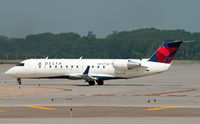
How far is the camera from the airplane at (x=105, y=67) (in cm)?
6397

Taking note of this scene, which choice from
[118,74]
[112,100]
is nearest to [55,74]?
[118,74]

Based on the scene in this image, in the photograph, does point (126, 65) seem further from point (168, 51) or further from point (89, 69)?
point (168, 51)

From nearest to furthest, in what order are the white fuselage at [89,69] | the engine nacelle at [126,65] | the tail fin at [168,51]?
1. the engine nacelle at [126,65]
2. the tail fin at [168,51]
3. the white fuselage at [89,69]

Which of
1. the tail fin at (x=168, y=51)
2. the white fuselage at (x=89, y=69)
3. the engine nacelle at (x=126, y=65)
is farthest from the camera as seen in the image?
the white fuselage at (x=89, y=69)

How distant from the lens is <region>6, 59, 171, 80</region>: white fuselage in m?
64.1

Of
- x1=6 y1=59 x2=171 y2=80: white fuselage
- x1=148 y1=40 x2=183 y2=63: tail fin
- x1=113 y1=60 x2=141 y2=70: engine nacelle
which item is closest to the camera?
x1=113 y1=60 x2=141 y2=70: engine nacelle

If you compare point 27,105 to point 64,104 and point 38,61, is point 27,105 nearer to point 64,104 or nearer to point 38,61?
point 64,104

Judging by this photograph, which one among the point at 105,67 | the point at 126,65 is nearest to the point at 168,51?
the point at 126,65

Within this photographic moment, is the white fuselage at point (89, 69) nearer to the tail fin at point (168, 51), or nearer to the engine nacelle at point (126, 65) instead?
the engine nacelle at point (126, 65)

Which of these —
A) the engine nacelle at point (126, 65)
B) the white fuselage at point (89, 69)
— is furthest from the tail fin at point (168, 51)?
the engine nacelle at point (126, 65)

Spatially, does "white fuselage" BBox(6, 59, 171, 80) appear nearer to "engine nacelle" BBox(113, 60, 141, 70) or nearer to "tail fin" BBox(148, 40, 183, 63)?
"engine nacelle" BBox(113, 60, 141, 70)

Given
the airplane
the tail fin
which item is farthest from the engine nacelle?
the tail fin

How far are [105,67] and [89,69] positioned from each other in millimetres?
1844

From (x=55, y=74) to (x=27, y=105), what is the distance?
27884 millimetres
